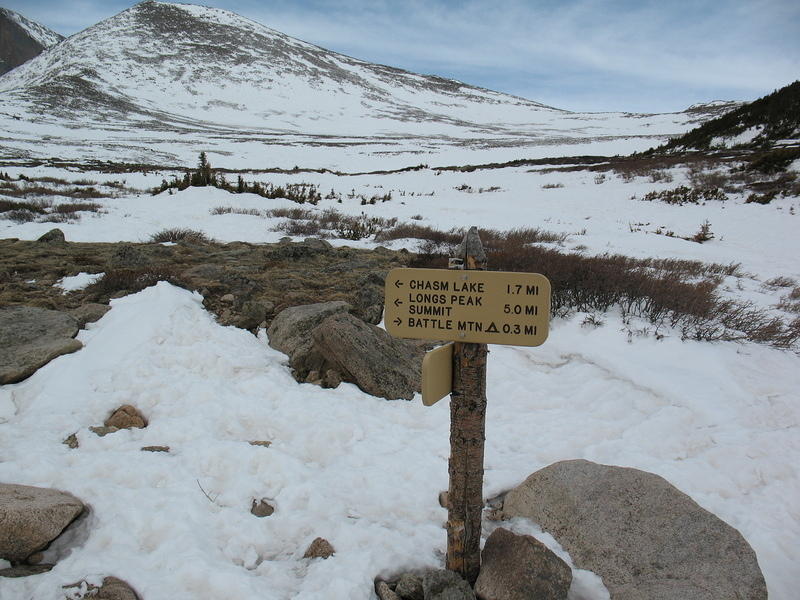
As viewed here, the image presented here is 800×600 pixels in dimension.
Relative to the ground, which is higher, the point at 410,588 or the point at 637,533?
the point at 637,533

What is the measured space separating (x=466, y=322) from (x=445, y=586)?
142 cm

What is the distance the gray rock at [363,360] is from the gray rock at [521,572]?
2251 millimetres

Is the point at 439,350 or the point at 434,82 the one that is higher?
the point at 434,82

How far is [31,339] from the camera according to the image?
4.66 m

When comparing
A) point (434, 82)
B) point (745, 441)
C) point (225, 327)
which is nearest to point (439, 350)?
point (745, 441)

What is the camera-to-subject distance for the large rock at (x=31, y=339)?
14.0 feet

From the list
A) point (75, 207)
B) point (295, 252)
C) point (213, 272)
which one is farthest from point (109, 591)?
point (75, 207)

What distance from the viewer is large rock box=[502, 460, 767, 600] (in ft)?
7.77

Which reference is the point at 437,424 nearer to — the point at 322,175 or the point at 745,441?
the point at 745,441

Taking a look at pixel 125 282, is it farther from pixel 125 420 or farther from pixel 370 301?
pixel 370 301

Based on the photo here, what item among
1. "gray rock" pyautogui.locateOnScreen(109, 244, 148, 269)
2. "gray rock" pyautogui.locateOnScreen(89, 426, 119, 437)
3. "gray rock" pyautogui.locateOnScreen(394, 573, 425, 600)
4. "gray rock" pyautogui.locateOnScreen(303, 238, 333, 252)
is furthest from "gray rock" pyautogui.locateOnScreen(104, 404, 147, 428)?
"gray rock" pyautogui.locateOnScreen(303, 238, 333, 252)

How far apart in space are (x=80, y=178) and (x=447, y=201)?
17342 mm

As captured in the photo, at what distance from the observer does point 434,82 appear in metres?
131

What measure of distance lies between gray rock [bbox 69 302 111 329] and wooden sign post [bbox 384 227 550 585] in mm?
4781
